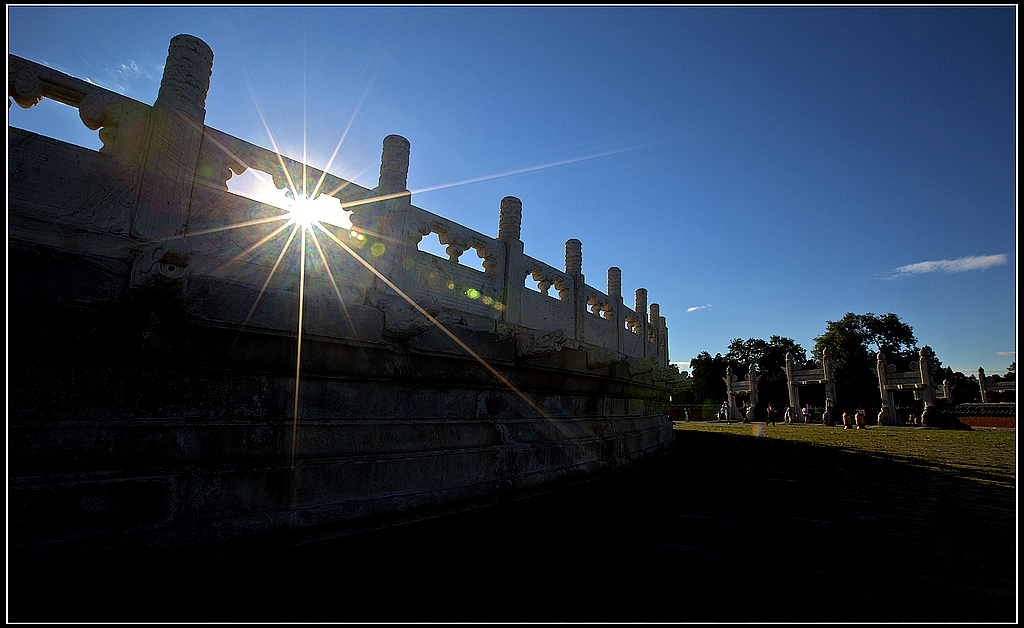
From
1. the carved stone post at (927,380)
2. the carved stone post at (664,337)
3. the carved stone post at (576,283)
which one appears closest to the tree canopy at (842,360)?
the carved stone post at (927,380)

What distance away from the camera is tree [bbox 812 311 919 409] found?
1972 inches

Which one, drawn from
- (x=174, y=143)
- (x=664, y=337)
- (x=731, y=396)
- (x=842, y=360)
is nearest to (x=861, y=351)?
(x=842, y=360)

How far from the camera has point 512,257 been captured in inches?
331

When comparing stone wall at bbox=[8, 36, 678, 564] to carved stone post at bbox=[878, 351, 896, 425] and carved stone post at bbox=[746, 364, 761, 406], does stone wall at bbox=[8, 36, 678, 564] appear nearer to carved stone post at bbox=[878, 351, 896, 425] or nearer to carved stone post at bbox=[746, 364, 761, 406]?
carved stone post at bbox=[878, 351, 896, 425]

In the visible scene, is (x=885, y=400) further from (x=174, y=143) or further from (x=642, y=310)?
(x=174, y=143)

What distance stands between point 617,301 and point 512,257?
400cm

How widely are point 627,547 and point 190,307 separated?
3.00 metres

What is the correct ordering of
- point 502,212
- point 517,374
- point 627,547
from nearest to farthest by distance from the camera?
point 627,547, point 517,374, point 502,212

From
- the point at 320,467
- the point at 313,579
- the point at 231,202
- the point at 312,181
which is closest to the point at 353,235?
the point at 312,181

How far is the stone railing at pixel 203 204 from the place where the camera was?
4301 mm

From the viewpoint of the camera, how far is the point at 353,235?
625 centimetres

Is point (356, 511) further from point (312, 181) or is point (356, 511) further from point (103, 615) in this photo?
point (312, 181)

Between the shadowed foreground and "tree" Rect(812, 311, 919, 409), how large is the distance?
185ft

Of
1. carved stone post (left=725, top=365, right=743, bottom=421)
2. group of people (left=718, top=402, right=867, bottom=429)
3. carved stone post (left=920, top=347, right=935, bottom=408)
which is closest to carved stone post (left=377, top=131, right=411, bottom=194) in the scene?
group of people (left=718, top=402, right=867, bottom=429)
